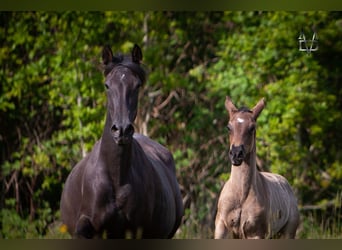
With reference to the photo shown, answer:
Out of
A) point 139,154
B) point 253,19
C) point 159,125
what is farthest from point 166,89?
point 139,154

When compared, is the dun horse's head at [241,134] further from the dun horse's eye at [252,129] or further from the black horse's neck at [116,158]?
the black horse's neck at [116,158]

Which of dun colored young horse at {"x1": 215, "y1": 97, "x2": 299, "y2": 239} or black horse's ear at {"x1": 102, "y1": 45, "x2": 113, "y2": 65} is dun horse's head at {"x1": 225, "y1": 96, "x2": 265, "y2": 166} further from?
black horse's ear at {"x1": 102, "y1": 45, "x2": 113, "y2": 65}

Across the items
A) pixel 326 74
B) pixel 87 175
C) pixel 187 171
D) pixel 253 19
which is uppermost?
pixel 253 19

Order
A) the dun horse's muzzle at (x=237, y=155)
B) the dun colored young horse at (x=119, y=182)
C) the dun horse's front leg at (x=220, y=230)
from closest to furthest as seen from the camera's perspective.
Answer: the dun colored young horse at (x=119, y=182), the dun horse's front leg at (x=220, y=230), the dun horse's muzzle at (x=237, y=155)

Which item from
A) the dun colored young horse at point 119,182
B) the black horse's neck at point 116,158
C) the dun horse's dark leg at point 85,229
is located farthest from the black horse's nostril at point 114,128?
the dun horse's dark leg at point 85,229

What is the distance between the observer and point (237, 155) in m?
7.39

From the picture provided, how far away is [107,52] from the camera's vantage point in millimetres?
6176

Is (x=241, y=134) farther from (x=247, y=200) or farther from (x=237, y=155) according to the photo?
(x=247, y=200)

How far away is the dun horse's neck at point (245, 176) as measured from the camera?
25.1ft

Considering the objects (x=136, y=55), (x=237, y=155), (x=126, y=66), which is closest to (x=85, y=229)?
(x=126, y=66)

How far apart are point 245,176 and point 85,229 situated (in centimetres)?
236

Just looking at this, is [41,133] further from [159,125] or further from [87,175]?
[87,175]

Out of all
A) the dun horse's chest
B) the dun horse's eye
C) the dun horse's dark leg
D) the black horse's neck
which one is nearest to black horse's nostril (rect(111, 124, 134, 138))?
the black horse's neck

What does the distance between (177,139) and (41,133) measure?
2317 millimetres
